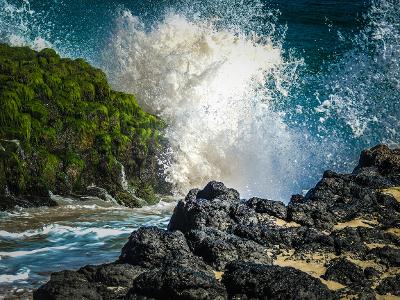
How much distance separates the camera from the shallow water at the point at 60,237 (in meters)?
5.12

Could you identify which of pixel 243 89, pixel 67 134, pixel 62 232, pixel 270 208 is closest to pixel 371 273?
pixel 270 208

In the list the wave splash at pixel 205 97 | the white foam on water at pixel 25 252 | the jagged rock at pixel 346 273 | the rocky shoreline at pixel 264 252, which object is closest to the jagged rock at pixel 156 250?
the rocky shoreline at pixel 264 252

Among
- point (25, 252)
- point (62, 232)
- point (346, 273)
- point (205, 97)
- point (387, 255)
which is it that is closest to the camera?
point (346, 273)

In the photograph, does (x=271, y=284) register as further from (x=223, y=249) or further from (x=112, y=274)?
(x=112, y=274)

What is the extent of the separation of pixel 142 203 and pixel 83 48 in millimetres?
12398

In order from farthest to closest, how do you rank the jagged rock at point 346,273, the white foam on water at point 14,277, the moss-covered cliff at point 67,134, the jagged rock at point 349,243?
the moss-covered cliff at point 67,134, the jagged rock at point 349,243, the white foam on water at point 14,277, the jagged rock at point 346,273

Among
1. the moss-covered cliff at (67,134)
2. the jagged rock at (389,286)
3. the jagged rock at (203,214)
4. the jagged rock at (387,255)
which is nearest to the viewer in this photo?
the jagged rock at (389,286)

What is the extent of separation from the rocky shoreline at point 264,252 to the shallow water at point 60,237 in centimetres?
88

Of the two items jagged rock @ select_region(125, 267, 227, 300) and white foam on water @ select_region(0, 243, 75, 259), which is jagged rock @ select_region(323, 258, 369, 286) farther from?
white foam on water @ select_region(0, 243, 75, 259)

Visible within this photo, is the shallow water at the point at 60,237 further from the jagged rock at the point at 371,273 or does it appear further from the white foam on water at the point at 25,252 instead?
the jagged rock at the point at 371,273

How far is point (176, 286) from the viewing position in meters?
3.56

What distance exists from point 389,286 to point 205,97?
9.61 meters

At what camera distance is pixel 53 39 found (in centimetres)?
2228

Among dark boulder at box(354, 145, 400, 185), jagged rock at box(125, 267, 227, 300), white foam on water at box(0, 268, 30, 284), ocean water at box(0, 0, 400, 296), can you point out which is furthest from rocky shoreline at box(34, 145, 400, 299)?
ocean water at box(0, 0, 400, 296)
